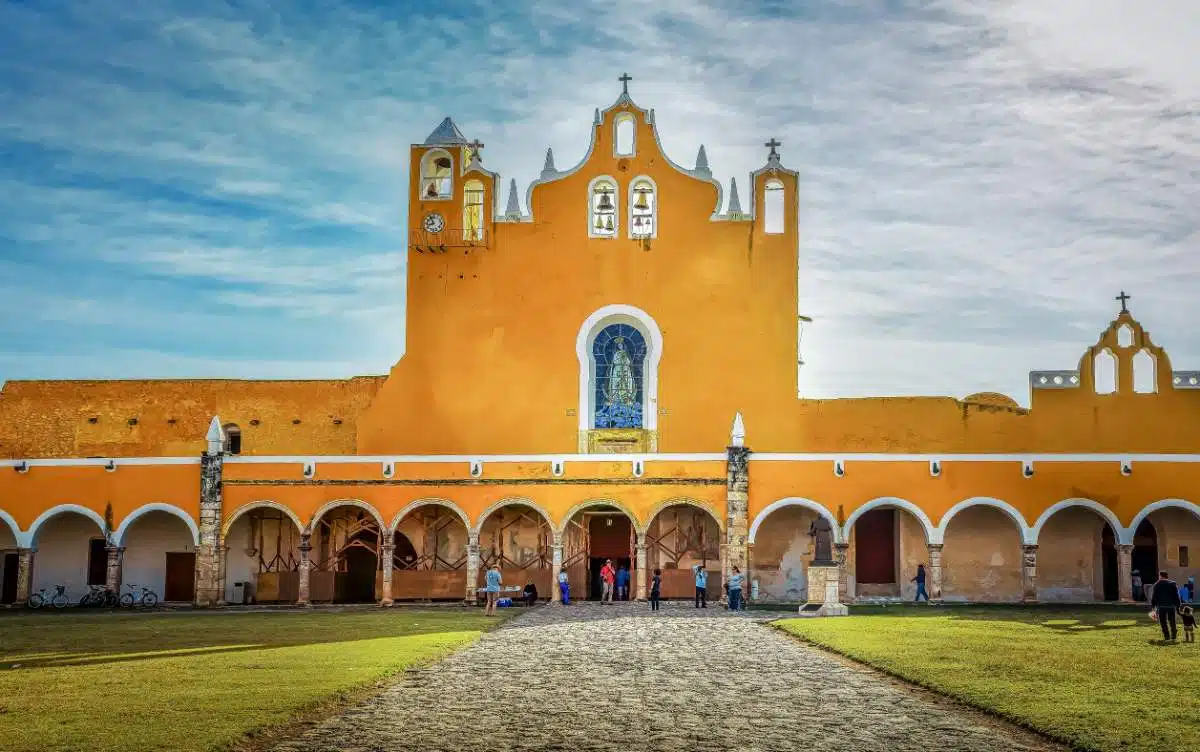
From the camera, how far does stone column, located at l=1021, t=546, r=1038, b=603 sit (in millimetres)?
29328

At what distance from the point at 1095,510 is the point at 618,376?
37.5 feet

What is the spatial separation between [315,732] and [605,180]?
2342cm

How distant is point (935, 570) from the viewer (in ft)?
97.2

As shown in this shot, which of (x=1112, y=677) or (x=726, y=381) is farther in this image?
(x=726, y=381)

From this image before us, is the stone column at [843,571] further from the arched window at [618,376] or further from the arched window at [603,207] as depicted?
the arched window at [603,207]

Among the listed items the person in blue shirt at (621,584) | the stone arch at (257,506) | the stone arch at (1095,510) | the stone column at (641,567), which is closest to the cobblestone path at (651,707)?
the stone column at (641,567)

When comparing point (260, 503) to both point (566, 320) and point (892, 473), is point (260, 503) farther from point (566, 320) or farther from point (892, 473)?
point (892, 473)

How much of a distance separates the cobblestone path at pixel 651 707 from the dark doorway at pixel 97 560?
1803cm

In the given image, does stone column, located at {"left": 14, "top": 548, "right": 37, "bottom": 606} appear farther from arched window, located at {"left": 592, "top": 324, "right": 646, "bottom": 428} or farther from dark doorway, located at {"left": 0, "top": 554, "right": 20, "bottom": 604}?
arched window, located at {"left": 592, "top": 324, "right": 646, "bottom": 428}

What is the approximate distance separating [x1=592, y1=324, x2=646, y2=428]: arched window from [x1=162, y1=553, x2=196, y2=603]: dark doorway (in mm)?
10665

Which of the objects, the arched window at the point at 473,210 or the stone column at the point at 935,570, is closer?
the stone column at the point at 935,570

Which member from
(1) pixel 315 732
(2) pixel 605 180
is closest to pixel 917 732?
(1) pixel 315 732

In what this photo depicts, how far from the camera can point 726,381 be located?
32188mm

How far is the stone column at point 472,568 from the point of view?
29.7 m
